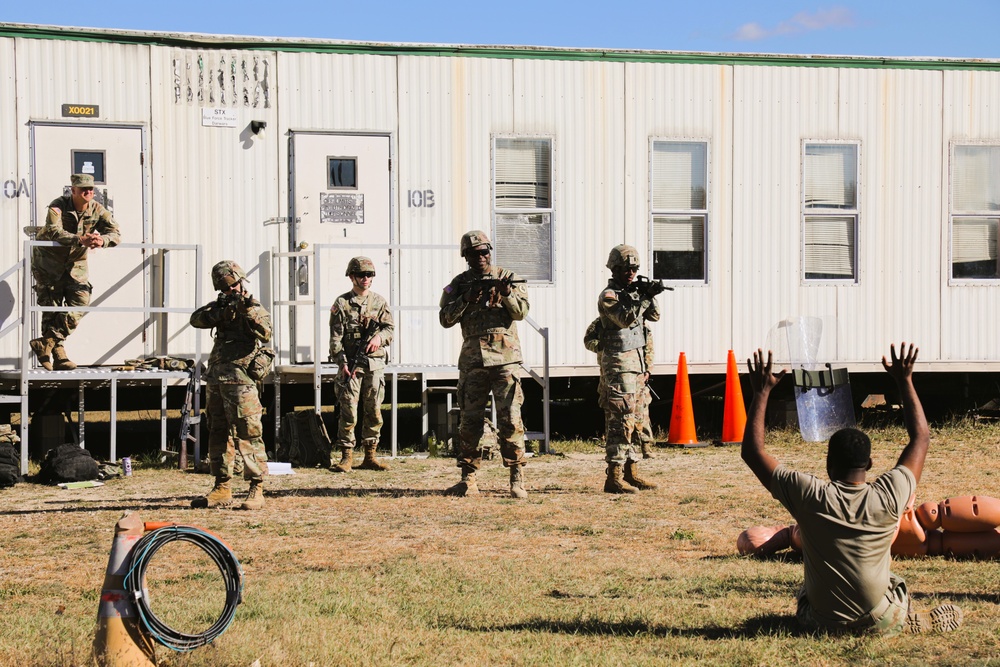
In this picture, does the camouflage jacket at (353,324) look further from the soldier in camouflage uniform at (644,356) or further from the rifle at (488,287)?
the rifle at (488,287)

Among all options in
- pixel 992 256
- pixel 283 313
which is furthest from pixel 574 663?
pixel 992 256

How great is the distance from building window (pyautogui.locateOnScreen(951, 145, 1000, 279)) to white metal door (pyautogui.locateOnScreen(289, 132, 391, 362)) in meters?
6.18

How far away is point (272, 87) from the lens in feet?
39.7

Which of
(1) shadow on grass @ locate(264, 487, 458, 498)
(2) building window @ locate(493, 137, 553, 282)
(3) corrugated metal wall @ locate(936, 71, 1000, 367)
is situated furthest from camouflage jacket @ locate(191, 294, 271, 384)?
(3) corrugated metal wall @ locate(936, 71, 1000, 367)

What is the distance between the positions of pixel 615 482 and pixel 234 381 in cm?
300

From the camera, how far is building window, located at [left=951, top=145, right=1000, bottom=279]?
44.5 feet

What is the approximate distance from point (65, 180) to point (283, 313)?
2369 millimetres

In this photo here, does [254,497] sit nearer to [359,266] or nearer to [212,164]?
[359,266]

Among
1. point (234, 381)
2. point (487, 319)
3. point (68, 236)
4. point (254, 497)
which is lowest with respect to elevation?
point (254, 497)

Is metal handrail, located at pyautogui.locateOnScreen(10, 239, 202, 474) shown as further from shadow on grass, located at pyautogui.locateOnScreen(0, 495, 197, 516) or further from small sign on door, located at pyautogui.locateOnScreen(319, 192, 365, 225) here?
shadow on grass, located at pyautogui.locateOnScreen(0, 495, 197, 516)

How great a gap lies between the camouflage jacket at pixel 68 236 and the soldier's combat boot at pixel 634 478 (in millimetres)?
4926

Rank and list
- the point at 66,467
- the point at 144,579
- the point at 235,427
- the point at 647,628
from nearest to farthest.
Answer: the point at 144,579
the point at 647,628
the point at 235,427
the point at 66,467

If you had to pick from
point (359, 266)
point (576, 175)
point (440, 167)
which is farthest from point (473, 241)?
point (576, 175)

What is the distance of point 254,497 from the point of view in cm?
903
